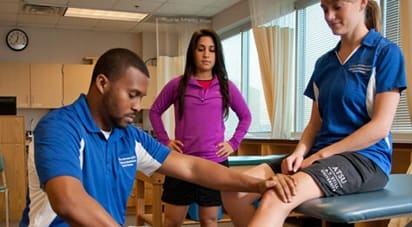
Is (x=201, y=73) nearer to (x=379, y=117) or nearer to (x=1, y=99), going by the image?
(x=379, y=117)

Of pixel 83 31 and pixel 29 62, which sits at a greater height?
pixel 83 31

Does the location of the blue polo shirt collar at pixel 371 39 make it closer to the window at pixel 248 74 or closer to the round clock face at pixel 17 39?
the window at pixel 248 74

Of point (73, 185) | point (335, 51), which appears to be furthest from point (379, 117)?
point (73, 185)

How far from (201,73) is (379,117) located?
1111 millimetres

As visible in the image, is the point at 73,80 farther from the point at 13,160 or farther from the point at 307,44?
the point at 307,44

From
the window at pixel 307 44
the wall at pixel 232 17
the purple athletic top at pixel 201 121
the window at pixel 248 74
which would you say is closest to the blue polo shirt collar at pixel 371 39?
the purple athletic top at pixel 201 121

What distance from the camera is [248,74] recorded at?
5.71m

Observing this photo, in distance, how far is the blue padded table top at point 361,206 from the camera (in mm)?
1117

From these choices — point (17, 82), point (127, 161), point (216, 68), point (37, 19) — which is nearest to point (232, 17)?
point (37, 19)

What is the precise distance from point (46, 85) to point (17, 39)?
870mm

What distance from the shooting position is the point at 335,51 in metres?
1.59

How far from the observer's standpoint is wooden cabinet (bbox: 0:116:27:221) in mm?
4617

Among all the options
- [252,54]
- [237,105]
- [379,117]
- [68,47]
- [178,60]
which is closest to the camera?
[379,117]

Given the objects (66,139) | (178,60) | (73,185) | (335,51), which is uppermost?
(178,60)
